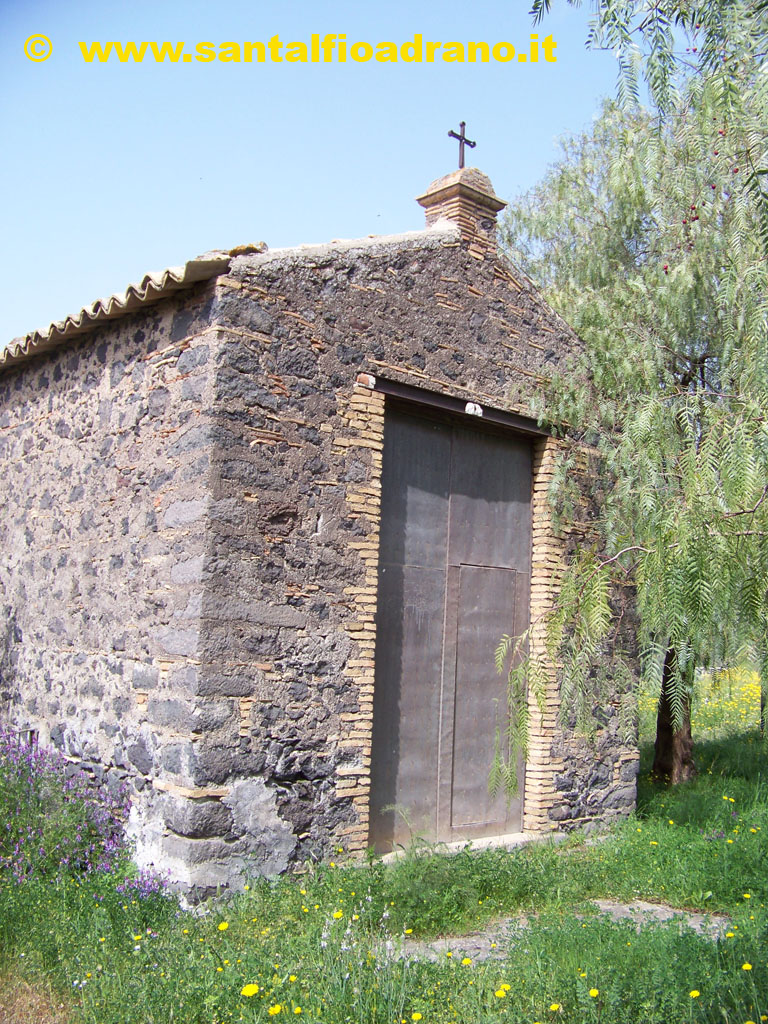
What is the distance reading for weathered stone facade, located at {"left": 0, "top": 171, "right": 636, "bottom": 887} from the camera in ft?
17.3

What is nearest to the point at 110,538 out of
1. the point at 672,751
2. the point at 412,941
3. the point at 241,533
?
the point at 241,533

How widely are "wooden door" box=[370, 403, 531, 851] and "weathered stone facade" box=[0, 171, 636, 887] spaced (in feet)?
1.14

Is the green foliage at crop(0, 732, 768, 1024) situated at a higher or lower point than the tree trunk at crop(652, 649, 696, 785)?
lower

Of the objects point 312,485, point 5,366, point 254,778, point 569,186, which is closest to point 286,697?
point 254,778

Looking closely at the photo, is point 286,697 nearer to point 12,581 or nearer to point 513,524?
point 513,524

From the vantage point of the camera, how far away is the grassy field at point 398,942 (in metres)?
3.61

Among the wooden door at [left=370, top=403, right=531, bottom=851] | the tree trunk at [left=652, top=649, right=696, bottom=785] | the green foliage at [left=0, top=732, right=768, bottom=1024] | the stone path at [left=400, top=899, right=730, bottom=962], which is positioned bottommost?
the stone path at [left=400, top=899, right=730, bottom=962]

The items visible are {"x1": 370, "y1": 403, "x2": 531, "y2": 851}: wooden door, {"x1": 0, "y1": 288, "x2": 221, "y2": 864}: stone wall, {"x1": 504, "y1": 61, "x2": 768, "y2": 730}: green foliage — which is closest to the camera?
{"x1": 504, "y1": 61, "x2": 768, "y2": 730}: green foliage

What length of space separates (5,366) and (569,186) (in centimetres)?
678

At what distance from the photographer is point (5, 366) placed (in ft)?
25.8

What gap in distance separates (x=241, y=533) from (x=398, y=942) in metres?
2.43

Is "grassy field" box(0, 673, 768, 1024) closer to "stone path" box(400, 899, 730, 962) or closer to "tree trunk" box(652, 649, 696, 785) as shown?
"stone path" box(400, 899, 730, 962)

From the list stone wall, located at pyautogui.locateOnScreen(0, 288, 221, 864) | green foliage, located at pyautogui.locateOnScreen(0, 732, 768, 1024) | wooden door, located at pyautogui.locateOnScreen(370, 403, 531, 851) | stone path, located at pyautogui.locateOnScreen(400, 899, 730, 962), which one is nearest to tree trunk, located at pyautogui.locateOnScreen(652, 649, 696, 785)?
green foliage, located at pyautogui.locateOnScreen(0, 732, 768, 1024)

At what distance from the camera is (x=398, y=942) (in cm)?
455
